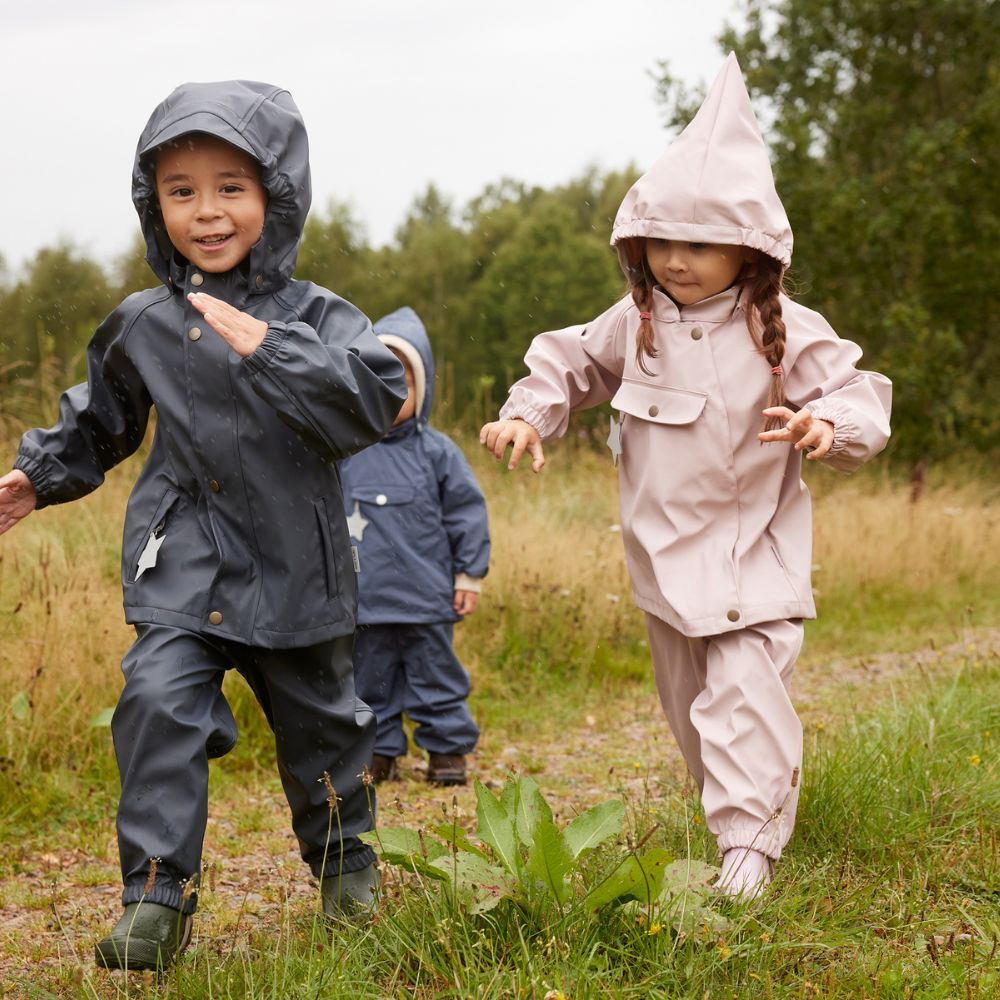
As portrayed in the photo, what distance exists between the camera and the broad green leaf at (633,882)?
2.71 m

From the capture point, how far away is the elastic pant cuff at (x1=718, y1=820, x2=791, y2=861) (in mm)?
3285

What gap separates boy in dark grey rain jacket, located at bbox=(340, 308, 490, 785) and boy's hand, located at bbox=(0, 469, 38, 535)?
2.05 metres

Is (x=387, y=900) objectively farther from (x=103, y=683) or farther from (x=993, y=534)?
(x=993, y=534)

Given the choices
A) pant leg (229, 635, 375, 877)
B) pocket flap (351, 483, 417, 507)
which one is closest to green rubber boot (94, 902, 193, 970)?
pant leg (229, 635, 375, 877)

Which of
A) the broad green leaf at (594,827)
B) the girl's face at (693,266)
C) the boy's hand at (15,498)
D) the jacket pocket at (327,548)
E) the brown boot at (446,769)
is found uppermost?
the girl's face at (693,266)

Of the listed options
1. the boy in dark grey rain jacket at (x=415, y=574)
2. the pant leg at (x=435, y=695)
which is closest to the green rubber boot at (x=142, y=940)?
the boy in dark grey rain jacket at (x=415, y=574)

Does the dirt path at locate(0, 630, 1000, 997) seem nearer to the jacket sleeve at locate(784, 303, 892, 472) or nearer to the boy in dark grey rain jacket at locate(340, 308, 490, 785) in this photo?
the boy in dark grey rain jacket at locate(340, 308, 490, 785)

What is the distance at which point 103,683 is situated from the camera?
213 inches

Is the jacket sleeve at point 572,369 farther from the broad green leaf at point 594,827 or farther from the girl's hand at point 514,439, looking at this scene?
the broad green leaf at point 594,827

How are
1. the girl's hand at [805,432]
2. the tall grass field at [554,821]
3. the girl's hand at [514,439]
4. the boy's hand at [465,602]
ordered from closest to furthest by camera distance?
1. the tall grass field at [554,821]
2. the girl's hand at [805,432]
3. the girl's hand at [514,439]
4. the boy's hand at [465,602]

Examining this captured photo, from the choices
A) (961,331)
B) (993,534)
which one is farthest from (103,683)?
(961,331)

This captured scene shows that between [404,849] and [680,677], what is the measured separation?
1.11m

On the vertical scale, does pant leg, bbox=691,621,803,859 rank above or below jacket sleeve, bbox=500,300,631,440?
below

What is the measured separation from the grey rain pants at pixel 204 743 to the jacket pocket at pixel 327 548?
142mm
